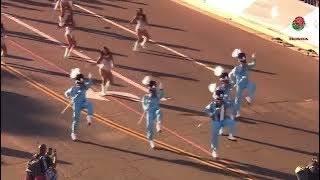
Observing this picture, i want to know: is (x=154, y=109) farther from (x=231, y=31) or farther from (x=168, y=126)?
(x=231, y=31)

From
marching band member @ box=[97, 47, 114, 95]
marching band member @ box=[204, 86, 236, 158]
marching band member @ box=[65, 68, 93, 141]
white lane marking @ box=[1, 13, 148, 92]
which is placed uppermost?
white lane marking @ box=[1, 13, 148, 92]

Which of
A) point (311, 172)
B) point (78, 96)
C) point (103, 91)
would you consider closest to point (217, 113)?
point (78, 96)

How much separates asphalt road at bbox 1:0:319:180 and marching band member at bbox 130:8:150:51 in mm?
351

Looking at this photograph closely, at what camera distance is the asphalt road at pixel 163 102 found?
57.2ft

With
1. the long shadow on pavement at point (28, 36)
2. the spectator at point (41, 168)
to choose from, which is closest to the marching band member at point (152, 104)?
the spectator at point (41, 168)

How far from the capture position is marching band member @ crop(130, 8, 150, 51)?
990 inches

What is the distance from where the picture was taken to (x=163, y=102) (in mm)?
21344

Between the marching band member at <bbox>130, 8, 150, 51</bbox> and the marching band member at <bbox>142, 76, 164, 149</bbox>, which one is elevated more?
the marching band member at <bbox>130, 8, 150, 51</bbox>

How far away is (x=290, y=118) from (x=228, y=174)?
4718 millimetres

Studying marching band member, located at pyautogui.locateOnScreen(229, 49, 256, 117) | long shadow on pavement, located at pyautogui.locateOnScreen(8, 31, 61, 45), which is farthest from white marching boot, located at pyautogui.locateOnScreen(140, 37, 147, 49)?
marching band member, located at pyautogui.locateOnScreen(229, 49, 256, 117)

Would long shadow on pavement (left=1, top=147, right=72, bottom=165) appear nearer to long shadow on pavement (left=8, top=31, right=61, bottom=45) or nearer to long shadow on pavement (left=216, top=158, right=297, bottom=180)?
long shadow on pavement (left=216, top=158, right=297, bottom=180)

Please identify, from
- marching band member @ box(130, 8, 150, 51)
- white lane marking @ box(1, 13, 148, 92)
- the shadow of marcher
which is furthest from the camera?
marching band member @ box(130, 8, 150, 51)

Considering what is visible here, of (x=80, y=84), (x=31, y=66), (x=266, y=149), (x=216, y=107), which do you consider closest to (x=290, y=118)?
(x=266, y=149)

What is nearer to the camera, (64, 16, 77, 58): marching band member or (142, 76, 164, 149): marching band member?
(142, 76, 164, 149): marching band member
